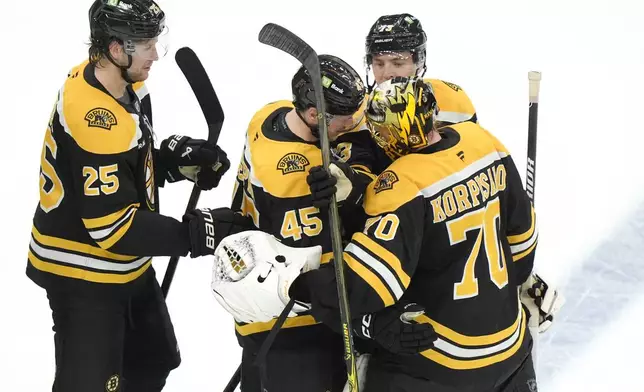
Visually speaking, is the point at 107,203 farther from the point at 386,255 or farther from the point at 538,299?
the point at 538,299

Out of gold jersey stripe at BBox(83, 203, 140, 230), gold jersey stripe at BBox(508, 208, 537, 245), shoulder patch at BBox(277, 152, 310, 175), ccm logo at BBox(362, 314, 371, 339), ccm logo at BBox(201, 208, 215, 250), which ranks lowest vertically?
ccm logo at BBox(362, 314, 371, 339)

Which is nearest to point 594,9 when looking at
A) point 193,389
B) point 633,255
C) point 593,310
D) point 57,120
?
point 633,255

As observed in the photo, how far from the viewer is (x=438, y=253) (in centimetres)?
253

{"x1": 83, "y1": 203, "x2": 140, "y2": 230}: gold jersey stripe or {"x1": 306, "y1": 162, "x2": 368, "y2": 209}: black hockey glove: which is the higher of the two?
{"x1": 306, "y1": 162, "x2": 368, "y2": 209}: black hockey glove

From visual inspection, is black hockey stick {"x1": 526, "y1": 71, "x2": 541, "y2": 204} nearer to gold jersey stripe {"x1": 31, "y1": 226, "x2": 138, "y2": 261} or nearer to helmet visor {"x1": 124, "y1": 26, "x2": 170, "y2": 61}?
helmet visor {"x1": 124, "y1": 26, "x2": 170, "y2": 61}

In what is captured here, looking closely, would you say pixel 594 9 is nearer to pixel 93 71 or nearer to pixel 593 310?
pixel 593 310

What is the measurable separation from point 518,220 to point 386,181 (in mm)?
498

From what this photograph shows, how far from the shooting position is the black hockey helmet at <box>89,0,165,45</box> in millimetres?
2926

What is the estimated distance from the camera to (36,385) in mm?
3834

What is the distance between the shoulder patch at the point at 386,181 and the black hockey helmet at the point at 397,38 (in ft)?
3.44

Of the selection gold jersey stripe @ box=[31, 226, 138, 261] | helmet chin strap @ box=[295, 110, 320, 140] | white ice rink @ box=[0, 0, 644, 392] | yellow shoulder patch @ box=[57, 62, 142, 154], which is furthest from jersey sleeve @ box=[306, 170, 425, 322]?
white ice rink @ box=[0, 0, 644, 392]

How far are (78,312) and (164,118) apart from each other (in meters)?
2.30

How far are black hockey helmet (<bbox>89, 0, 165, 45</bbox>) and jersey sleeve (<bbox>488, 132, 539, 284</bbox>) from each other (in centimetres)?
116

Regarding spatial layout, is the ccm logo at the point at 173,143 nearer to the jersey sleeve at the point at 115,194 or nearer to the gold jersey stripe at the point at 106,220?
the jersey sleeve at the point at 115,194
